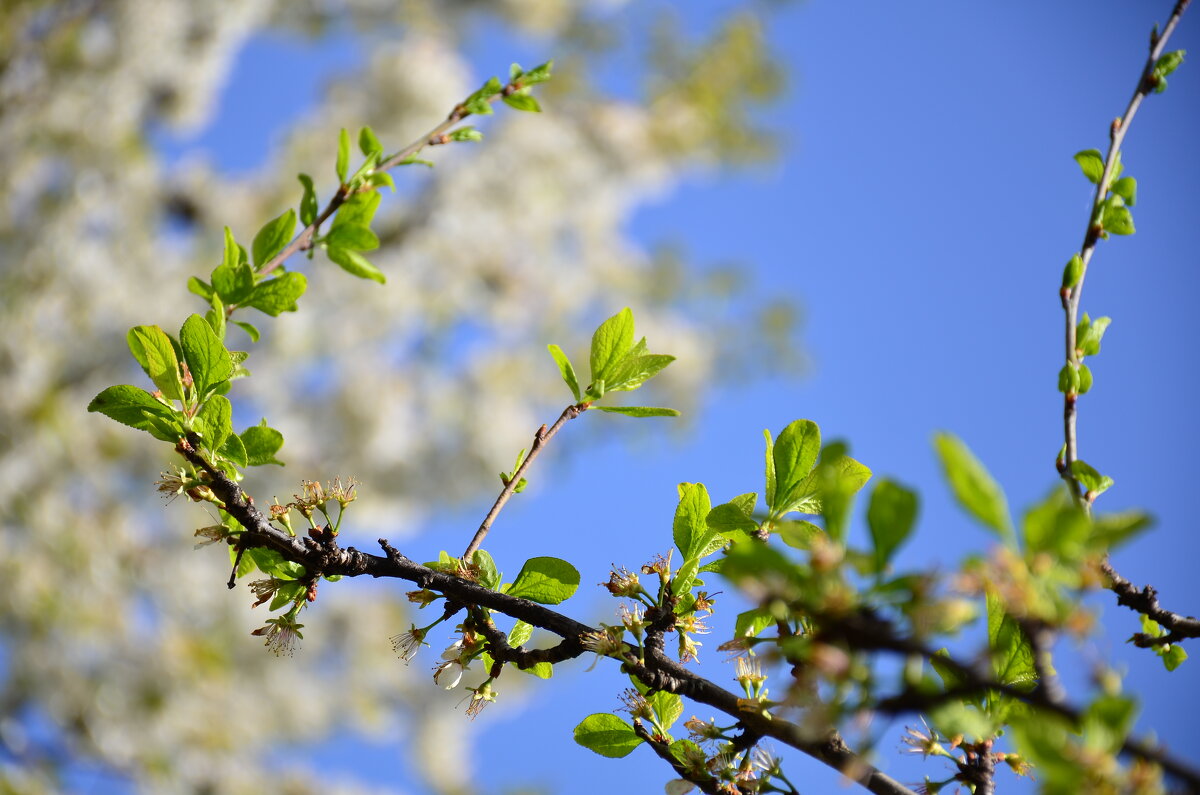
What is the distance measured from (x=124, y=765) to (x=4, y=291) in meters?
1.88

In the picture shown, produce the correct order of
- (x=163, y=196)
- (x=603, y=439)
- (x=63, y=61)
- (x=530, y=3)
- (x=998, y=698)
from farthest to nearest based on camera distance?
(x=603, y=439), (x=530, y=3), (x=163, y=196), (x=63, y=61), (x=998, y=698)

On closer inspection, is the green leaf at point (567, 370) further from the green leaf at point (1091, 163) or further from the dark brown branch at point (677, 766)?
the green leaf at point (1091, 163)

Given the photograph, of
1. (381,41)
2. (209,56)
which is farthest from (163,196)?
(381,41)

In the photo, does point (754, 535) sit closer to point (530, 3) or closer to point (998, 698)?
point (998, 698)

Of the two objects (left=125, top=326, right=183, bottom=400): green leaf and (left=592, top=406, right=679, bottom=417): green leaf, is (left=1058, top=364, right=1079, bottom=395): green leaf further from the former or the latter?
(left=125, top=326, right=183, bottom=400): green leaf

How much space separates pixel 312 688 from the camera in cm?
448

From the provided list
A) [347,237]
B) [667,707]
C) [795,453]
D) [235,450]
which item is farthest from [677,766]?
[347,237]

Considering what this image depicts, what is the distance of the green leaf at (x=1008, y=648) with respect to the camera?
0.32 meters

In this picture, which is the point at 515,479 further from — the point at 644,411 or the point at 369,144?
the point at 369,144

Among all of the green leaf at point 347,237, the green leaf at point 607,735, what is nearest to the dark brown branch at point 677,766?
the green leaf at point 607,735

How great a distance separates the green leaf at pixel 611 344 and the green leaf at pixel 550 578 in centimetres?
10

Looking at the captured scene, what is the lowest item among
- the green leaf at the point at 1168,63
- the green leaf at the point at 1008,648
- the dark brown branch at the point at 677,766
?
the dark brown branch at the point at 677,766

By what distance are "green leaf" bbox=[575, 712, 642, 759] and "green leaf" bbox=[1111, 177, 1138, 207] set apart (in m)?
0.42

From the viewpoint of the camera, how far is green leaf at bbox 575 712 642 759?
37 centimetres
